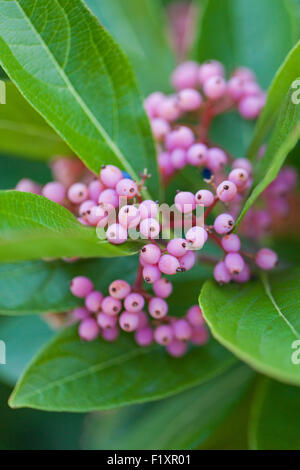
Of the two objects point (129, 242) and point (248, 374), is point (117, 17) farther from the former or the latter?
point (248, 374)

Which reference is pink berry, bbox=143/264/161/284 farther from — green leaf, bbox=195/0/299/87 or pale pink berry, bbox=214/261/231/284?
green leaf, bbox=195/0/299/87

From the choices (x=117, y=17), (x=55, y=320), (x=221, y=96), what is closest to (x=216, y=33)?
(x=221, y=96)

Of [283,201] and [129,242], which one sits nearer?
[129,242]

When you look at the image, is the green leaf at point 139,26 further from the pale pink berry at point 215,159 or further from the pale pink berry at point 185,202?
the pale pink berry at point 185,202

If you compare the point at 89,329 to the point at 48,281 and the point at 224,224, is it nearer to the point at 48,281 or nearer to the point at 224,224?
the point at 48,281

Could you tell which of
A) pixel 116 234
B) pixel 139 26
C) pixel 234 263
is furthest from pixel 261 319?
pixel 139 26

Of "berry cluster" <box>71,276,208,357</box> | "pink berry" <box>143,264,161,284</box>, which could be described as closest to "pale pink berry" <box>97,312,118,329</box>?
"berry cluster" <box>71,276,208,357</box>
